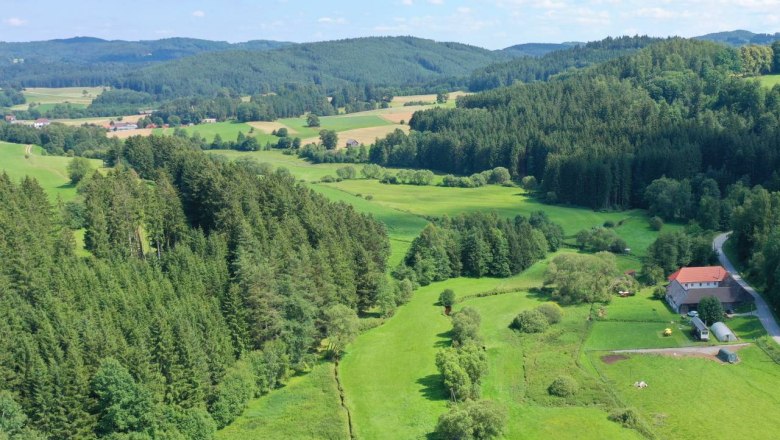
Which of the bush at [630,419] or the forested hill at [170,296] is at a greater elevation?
the forested hill at [170,296]

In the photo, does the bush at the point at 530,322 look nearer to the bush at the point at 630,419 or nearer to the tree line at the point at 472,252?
the bush at the point at 630,419

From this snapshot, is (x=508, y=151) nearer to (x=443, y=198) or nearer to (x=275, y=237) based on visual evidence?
(x=443, y=198)

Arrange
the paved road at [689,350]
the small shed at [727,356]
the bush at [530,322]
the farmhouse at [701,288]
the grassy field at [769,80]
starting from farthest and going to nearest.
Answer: the grassy field at [769,80], the farmhouse at [701,288], the bush at [530,322], the paved road at [689,350], the small shed at [727,356]

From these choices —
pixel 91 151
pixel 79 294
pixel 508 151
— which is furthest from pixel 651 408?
pixel 91 151

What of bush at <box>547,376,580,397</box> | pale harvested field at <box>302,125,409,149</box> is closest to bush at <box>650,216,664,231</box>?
bush at <box>547,376,580,397</box>

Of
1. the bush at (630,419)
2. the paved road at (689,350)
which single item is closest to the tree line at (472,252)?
the paved road at (689,350)

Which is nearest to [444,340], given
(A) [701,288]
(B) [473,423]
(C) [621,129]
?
(B) [473,423]

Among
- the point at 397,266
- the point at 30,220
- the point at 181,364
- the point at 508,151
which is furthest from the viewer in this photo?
the point at 508,151
